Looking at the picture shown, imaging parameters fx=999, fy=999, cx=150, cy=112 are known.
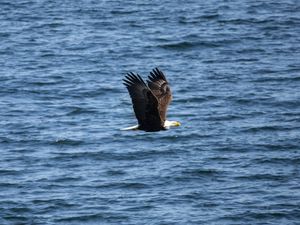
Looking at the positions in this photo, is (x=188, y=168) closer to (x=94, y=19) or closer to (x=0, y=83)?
(x=0, y=83)

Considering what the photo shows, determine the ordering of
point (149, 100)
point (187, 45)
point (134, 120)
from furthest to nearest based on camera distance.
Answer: point (187, 45)
point (134, 120)
point (149, 100)

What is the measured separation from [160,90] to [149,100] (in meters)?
1.66

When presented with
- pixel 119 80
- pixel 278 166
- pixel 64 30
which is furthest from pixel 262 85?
pixel 64 30

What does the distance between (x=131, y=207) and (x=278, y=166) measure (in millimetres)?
5559

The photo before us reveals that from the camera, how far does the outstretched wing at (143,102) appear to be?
19172 millimetres

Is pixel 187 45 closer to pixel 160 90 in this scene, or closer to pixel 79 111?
pixel 79 111

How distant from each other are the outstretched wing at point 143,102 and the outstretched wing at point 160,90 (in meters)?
0.53

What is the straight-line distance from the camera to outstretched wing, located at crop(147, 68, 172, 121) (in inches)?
807

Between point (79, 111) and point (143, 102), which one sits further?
point (79, 111)

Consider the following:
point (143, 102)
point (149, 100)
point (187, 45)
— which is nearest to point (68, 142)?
point (143, 102)

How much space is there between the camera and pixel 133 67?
41.2 meters

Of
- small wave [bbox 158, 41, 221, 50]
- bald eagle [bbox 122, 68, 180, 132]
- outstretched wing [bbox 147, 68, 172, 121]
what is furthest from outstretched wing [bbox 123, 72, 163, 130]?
small wave [bbox 158, 41, 221, 50]

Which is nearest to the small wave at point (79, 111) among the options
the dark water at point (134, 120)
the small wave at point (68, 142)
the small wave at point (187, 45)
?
the dark water at point (134, 120)

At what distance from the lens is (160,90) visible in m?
20.8
